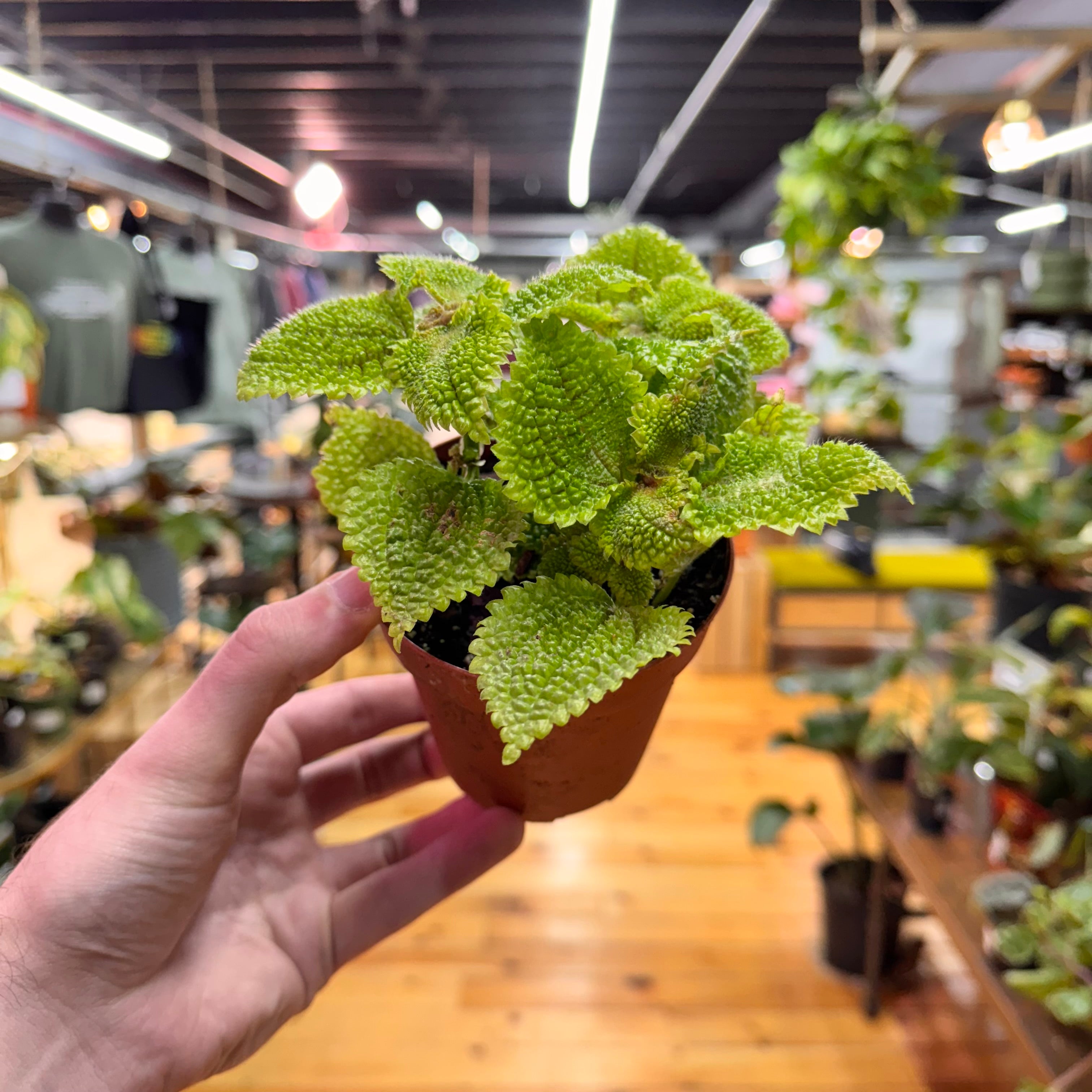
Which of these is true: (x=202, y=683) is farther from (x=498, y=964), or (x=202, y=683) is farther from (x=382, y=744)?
(x=498, y=964)

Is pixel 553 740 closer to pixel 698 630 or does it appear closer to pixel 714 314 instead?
pixel 698 630

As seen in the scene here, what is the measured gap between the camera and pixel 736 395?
682 millimetres

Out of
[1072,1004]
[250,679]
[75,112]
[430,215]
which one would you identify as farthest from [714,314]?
[430,215]

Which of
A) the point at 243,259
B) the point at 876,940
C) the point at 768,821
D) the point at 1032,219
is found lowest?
the point at 876,940

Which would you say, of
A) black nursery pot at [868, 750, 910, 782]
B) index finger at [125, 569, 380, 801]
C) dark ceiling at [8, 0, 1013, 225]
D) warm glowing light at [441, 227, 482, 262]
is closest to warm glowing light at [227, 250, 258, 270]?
dark ceiling at [8, 0, 1013, 225]

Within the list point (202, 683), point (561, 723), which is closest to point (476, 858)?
point (202, 683)

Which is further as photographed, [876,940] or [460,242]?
[460,242]

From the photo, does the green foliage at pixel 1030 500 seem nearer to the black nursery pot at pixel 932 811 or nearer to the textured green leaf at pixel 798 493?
the black nursery pot at pixel 932 811

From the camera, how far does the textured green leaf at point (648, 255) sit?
79 centimetres

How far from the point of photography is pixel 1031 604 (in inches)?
80.7

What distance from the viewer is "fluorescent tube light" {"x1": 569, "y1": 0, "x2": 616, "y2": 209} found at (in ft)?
10.2

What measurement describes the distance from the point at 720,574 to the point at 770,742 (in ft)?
4.99

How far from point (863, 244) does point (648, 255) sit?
6.54 feet

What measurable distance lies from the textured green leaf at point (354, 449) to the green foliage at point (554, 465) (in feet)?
0.07
